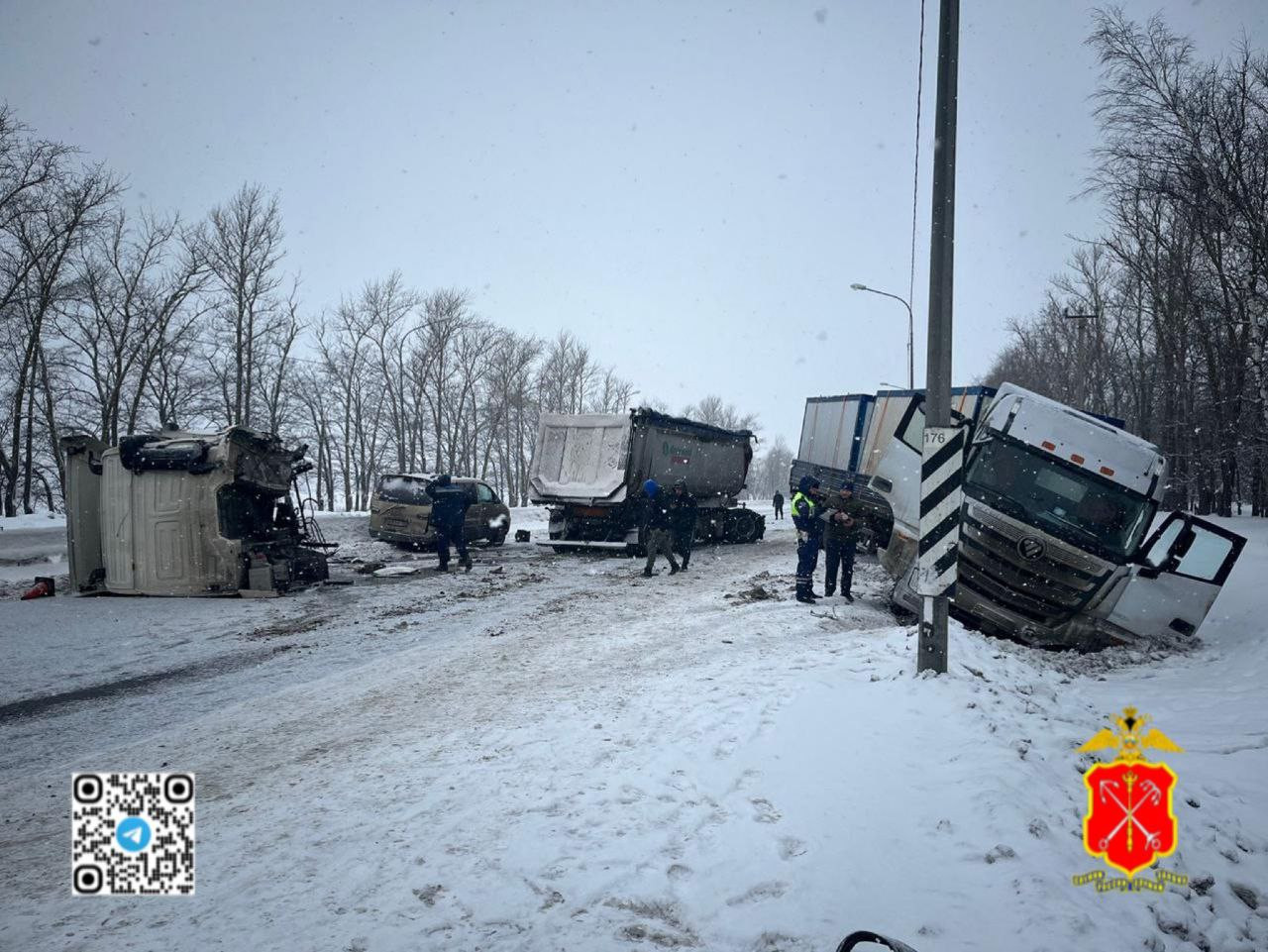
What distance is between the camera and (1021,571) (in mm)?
7625

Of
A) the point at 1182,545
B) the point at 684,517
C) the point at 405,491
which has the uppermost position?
the point at 405,491

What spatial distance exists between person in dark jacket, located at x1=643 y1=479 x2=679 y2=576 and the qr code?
31.3 feet

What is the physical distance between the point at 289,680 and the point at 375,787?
9.32 feet

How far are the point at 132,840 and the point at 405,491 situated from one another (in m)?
13.7

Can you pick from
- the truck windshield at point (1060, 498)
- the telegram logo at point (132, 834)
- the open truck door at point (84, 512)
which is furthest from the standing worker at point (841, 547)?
the open truck door at point (84, 512)

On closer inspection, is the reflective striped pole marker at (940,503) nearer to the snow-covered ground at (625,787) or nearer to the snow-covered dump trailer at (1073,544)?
the snow-covered ground at (625,787)

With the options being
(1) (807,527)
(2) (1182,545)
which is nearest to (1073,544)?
(2) (1182,545)

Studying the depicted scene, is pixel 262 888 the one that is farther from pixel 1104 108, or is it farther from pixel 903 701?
pixel 1104 108

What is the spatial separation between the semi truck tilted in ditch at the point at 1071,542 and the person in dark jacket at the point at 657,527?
5559 millimetres

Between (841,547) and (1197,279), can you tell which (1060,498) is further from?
(1197,279)

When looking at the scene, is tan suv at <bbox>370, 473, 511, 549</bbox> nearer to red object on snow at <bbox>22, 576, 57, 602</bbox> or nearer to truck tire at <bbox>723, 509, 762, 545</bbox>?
red object on snow at <bbox>22, 576, 57, 602</bbox>

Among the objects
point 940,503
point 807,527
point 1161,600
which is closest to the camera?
point 940,503

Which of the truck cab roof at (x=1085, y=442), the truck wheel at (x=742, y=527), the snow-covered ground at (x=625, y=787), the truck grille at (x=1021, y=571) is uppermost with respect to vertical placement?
the truck cab roof at (x=1085, y=442)

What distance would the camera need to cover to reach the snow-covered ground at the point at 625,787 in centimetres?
277
